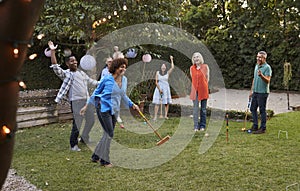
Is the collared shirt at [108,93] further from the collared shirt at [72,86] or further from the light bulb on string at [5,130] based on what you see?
the light bulb on string at [5,130]

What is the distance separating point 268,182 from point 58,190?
2378 mm

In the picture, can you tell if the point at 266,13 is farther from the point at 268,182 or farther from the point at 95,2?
the point at 268,182

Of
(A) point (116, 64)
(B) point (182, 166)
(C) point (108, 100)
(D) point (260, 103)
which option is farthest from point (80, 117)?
(D) point (260, 103)

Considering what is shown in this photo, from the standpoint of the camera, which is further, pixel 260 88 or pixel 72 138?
pixel 260 88

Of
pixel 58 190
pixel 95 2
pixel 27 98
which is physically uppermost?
pixel 95 2

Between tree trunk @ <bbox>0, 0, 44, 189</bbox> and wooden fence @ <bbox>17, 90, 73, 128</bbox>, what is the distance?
776cm

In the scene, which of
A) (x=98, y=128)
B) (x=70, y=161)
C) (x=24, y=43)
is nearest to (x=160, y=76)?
(x=98, y=128)

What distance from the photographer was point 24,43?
43.3 inches

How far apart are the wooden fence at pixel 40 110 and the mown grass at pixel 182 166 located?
1281mm

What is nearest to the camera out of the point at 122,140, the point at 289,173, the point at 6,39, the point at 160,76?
the point at 6,39

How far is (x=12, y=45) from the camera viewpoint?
3.47 feet

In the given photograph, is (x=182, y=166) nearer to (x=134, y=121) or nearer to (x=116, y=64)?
→ (x=116, y=64)

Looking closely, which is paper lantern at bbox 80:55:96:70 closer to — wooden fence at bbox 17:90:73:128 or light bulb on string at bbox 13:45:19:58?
wooden fence at bbox 17:90:73:128

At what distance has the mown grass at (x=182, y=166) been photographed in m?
4.41
